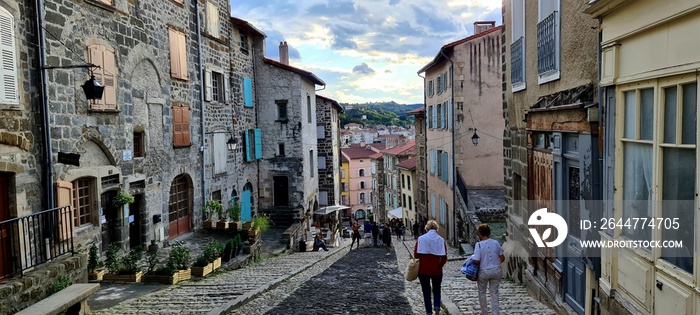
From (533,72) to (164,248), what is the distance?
10930mm

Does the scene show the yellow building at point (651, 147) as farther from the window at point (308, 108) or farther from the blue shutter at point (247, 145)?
the window at point (308, 108)

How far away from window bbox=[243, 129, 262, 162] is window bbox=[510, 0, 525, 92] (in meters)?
14.6

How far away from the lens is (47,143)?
Answer: 956 cm

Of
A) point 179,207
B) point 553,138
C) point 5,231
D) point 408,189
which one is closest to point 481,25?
point 408,189

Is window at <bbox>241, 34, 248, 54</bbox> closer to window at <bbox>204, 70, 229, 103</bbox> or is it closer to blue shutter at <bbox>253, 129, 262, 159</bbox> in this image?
window at <bbox>204, 70, 229, 103</bbox>

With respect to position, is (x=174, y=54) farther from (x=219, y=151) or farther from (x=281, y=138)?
(x=281, y=138)

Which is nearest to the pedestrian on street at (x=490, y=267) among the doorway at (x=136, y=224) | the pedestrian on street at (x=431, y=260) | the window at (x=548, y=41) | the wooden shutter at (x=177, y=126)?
the pedestrian on street at (x=431, y=260)

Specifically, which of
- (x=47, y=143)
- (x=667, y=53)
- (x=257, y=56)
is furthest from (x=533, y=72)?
(x=257, y=56)

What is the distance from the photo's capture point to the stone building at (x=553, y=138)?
590 centimetres

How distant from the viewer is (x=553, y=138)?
7184 mm

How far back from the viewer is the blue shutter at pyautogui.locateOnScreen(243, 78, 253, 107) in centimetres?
2206

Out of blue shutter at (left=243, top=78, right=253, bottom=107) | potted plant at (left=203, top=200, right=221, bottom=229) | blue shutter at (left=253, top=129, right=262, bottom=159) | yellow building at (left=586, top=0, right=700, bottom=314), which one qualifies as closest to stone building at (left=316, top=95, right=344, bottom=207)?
blue shutter at (left=253, top=129, right=262, bottom=159)

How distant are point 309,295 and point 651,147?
6.40 m

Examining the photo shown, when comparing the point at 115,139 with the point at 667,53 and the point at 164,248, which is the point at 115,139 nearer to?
the point at 164,248
